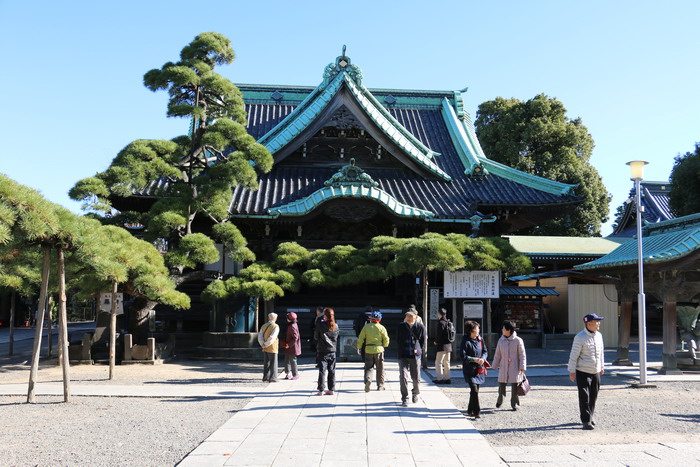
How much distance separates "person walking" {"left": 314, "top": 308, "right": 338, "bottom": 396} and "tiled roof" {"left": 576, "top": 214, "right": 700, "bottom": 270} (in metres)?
8.41

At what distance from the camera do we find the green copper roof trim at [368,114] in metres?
20.8

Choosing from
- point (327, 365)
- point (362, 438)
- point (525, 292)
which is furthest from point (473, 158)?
point (362, 438)

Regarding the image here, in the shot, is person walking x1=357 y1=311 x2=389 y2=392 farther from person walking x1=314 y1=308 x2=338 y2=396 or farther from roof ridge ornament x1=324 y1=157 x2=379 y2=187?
roof ridge ornament x1=324 y1=157 x2=379 y2=187

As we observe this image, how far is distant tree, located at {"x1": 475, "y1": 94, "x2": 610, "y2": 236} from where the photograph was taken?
36.9m

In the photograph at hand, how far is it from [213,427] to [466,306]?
1143cm

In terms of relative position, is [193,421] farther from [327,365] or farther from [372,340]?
[372,340]

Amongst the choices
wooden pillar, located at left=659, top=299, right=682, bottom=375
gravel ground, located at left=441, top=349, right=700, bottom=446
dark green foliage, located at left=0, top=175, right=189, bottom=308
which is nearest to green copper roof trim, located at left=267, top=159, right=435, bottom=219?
dark green foliage, located at left=0, top=175, right=189, bottom=308

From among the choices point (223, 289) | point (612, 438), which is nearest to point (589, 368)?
point (612, 438)

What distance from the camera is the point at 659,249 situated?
14.9m

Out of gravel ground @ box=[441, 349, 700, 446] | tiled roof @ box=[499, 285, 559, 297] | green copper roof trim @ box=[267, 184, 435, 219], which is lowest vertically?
gravel ground @ box=[441, 349, 700, 446]

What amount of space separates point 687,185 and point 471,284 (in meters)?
16.7

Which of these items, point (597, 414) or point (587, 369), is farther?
point (597, 414)

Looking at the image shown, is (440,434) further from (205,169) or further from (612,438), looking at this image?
(205,169)

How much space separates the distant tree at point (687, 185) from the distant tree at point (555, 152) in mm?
8202
